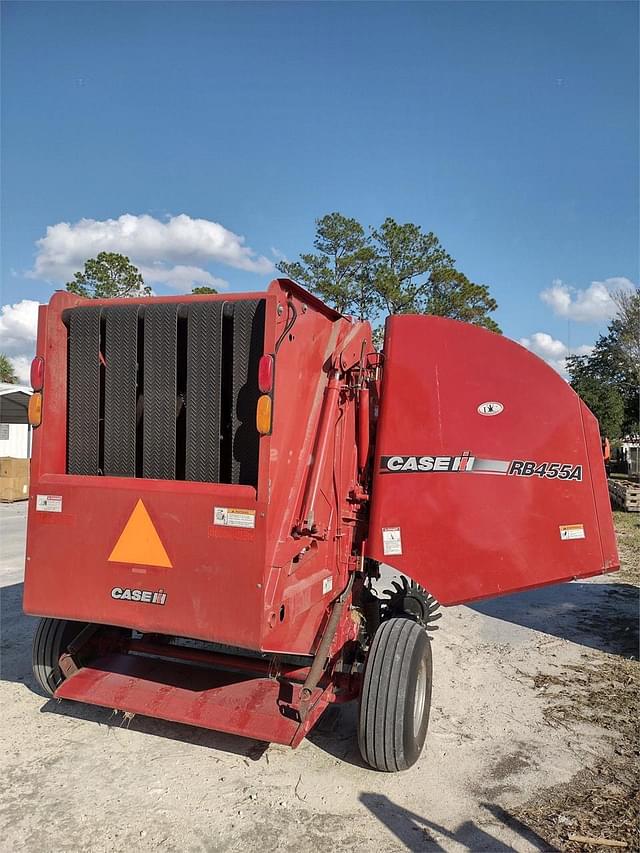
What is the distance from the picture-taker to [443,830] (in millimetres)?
3277

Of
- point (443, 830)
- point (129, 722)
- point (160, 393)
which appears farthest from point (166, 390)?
point (443, 830)

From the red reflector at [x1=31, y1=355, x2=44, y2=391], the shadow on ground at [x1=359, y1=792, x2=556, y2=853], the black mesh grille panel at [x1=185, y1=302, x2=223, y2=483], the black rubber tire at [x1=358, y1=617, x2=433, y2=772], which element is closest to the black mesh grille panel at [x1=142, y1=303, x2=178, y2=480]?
the black mesh grille panel at [x1=185, y1=302, x2=223, y2=483]

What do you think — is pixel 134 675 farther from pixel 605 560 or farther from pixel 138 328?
pixel 605 560

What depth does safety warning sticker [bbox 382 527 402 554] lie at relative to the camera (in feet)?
14.4

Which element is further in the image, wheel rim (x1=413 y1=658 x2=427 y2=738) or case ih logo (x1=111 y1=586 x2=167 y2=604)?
wheel rim (x1=413 y1=658 x2=427 y2=738)

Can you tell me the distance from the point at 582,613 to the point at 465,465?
14.4 ft

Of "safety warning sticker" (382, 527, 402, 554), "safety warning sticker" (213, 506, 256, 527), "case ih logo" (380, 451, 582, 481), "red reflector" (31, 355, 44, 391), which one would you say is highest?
"red reflector" (31, 355, 44, 391)

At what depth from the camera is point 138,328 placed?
388 centimetres

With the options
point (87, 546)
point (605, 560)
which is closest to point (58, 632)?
point (87, 546)

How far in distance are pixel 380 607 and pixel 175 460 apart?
248 centimetres

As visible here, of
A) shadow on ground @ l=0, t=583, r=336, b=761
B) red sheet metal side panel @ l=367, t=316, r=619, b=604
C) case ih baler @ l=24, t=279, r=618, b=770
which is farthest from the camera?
red sheet metal side panel @ l=367, t=316, r=619, b=604

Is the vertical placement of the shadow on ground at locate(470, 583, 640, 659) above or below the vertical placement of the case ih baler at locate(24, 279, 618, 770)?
below

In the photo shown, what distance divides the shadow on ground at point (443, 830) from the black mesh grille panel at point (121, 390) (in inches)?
92.8

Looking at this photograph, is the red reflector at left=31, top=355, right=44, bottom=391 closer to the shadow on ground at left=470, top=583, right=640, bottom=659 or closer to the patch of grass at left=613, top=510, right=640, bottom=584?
the shadow on ground at left=470, top=583, right=640, bottom=659
